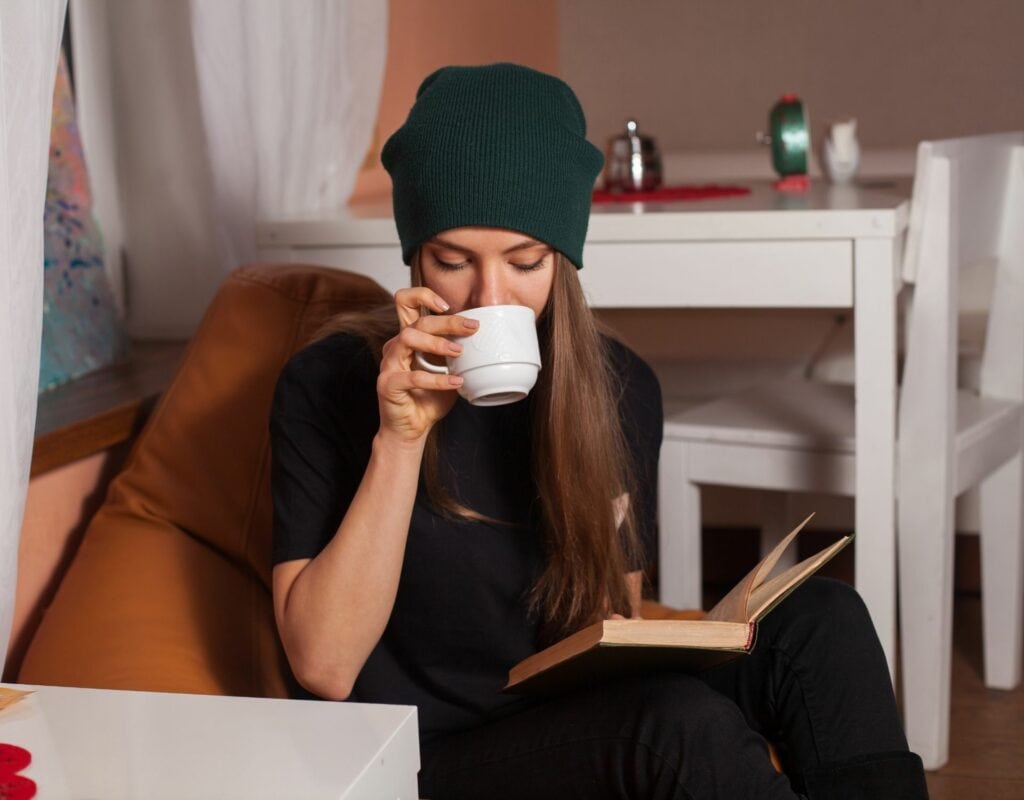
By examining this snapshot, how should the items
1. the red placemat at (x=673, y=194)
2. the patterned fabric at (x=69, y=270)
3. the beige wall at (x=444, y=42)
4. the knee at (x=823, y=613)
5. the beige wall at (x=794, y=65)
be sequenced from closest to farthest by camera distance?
the knee at (x=823, y=613)
the patterned fabric at (x=69, y=270)
the red placemat at (x=673, y=194)
the beige wall at (x=444, y=42)
the beige wall at (x=794, y=65)

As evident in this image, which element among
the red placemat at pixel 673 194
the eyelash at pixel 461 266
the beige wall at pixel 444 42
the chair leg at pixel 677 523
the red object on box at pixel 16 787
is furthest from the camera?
the beige wall at pixel 444 42

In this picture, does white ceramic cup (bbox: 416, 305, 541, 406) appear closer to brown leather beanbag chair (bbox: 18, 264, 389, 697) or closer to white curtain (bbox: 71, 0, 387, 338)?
brown leather beanbag chair (bbox: 18, 264, 389, 697)

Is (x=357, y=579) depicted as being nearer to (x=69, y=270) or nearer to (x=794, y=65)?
(x=69, y=270)

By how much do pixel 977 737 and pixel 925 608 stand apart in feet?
0.86

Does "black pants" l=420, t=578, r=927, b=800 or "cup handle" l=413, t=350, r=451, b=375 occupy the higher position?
"cup handle" l=413, t=350, r=451, b=375

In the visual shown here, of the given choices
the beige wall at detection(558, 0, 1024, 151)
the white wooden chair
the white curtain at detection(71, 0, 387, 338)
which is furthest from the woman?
the beige wall at detection(558, 0, 1024, 151)

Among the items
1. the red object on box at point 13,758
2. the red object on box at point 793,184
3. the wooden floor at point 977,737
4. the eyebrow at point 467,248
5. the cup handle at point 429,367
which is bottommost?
the wooden floor at point 977,737

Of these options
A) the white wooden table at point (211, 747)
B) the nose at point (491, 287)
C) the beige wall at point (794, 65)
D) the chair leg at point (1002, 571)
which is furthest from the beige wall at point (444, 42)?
the white wooden table at point (211, 747)

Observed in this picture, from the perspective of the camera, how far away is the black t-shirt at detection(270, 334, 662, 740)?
123 centimetres

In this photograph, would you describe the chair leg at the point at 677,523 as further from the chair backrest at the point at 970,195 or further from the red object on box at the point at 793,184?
the red object on box at the point at 793,184

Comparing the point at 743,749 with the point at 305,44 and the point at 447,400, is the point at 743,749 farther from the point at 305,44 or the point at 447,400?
the point at 305,44

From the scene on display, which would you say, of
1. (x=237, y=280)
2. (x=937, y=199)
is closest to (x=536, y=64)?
(x=937, y=199)

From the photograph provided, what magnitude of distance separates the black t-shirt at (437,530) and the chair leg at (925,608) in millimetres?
898

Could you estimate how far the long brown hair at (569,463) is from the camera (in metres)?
1.27
